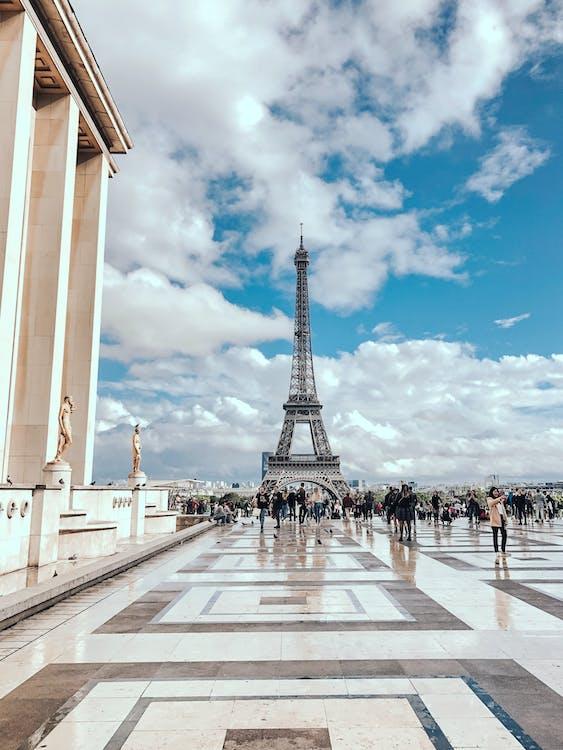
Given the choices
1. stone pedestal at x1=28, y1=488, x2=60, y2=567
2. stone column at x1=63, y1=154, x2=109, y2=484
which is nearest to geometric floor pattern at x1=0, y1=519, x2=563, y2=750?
stone pedestal at x1=28, y1=488, x2=60, y2=567

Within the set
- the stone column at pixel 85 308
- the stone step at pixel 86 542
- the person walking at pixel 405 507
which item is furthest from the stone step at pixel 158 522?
the person walking at pixel 405 507

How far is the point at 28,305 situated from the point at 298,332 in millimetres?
89741

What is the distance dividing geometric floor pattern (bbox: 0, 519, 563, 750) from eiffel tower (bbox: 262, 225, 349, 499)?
9190 cm

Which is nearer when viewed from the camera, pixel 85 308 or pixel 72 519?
pixel 72 519

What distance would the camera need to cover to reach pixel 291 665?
6785mm

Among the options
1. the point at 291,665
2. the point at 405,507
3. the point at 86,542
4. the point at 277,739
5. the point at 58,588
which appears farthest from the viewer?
the point at 405,507

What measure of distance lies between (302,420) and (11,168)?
310 feet

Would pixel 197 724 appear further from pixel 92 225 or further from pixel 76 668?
pixel 92 225

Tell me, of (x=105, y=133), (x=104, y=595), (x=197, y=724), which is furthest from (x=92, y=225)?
(x=197, y=724)

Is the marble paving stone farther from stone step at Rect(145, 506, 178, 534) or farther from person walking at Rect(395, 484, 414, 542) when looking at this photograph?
stone step at Rect(145, 506, 178, 534)

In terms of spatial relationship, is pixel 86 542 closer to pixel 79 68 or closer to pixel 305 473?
pixel 79 68

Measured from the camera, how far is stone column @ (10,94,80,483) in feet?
72.5

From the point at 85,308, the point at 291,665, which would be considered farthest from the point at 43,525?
the point at 85,308

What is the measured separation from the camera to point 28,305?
22875mm
